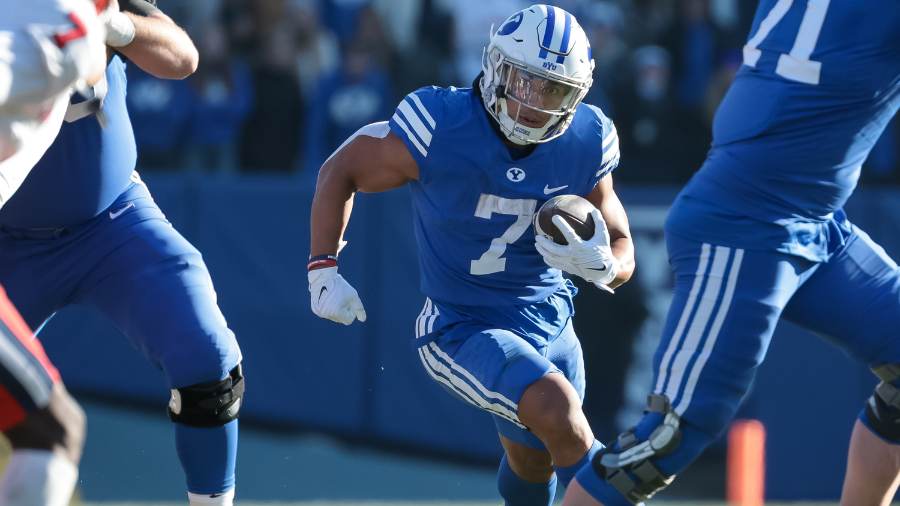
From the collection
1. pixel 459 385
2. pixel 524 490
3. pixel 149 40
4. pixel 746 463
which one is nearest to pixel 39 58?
pixel 149 40

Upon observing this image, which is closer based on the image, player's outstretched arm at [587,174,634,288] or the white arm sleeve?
the white arm sleeve

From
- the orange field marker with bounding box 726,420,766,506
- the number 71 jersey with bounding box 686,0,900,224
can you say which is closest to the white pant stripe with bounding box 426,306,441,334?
the number 71 jersey with bounding box 686,0,900,224

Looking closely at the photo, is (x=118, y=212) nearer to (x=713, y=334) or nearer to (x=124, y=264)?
(x=124, y=264)

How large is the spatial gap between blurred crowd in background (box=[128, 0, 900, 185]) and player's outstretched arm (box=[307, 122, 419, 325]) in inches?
161

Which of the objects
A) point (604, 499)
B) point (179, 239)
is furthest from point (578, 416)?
point (179, 239)

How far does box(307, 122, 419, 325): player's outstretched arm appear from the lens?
4.15m

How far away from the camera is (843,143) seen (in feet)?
12.2

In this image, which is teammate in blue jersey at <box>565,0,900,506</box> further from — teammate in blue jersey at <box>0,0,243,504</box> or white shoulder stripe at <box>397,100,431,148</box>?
teammate in blue jersey at <box>0,0,243,504</box>

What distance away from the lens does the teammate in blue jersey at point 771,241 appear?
142 inches

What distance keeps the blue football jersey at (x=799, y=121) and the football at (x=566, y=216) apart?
32 cm

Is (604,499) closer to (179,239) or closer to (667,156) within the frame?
(179,239)

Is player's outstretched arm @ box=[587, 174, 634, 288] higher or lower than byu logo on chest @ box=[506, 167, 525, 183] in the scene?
lower

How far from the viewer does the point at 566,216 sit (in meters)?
4.02

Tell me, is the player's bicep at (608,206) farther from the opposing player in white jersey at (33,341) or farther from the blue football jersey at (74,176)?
the opposing player in white jersey at (33,341)
